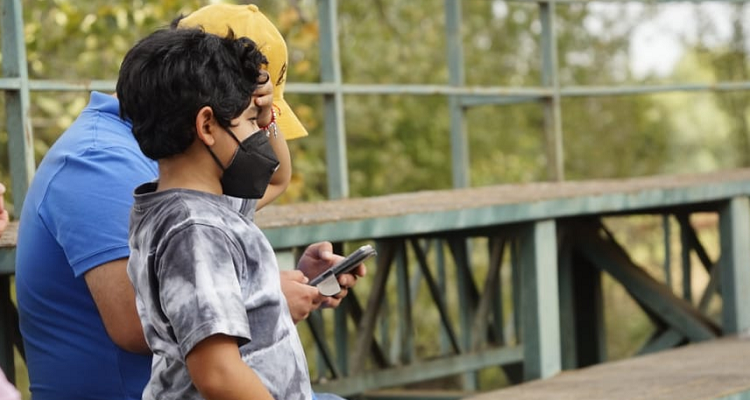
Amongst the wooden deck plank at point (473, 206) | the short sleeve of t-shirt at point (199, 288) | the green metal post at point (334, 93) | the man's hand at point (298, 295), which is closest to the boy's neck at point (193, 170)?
the short sleeve of t-shirt at point (199, 288)

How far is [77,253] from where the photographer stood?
265 cm

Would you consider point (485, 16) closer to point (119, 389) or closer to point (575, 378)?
point (575, 378)

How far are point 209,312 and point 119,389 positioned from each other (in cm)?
63

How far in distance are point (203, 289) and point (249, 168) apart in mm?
265

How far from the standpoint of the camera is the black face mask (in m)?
2.39

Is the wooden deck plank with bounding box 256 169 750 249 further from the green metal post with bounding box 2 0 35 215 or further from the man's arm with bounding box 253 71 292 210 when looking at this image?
the green metal post with bounding box 2 0 35 215

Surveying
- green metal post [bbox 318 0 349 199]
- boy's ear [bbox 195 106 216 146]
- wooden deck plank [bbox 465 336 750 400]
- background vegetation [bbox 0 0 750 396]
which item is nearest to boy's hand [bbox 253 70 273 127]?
boy's ear [bbox 195 106 216 146]

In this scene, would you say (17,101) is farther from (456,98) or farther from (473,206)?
(456,98)

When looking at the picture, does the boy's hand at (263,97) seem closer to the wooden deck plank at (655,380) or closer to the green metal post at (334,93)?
the wooden deck plank at (655,380)

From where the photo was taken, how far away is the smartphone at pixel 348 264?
8.52ft

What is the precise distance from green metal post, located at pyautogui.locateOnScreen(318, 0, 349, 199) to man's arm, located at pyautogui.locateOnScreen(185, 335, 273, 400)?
9.50 feet

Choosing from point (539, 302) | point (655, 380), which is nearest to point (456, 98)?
point (539, 302)

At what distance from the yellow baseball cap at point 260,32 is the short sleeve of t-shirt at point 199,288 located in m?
0.67

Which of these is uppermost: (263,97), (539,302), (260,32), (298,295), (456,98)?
(260,32)
